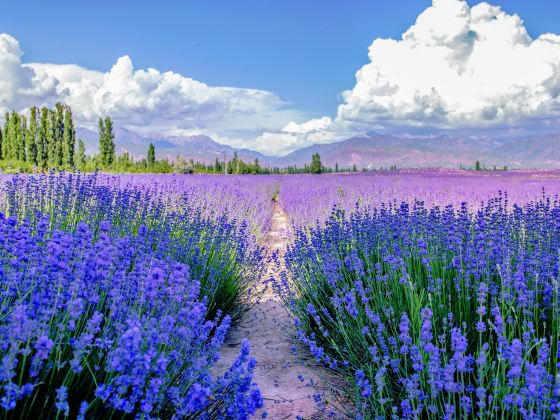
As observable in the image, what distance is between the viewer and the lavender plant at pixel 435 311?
1.63m

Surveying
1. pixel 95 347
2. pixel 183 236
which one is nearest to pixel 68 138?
pixel 183 236

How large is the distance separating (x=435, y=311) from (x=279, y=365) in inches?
49.0

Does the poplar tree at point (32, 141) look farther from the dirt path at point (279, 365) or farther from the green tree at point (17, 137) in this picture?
the dirt path at point (279, 365)

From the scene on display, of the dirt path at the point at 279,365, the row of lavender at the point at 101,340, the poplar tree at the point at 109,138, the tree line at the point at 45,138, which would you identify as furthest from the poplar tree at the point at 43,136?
the row of lavender at the point at 101,340

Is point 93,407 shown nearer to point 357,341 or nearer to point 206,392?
point 206,392

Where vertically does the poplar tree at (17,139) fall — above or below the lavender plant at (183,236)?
above

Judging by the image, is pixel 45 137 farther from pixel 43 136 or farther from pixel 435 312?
pixel 435 312

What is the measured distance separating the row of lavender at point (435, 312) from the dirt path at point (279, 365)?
0.54 feet

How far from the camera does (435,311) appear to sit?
239 cm

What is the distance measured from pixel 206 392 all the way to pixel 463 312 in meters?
1.71

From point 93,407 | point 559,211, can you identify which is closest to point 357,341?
point 93,407

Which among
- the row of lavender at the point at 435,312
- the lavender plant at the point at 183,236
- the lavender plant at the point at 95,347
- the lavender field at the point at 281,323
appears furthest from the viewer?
the lavender plant at the point at 183,236

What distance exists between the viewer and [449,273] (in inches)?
112

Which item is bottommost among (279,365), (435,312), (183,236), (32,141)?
(279,365)
